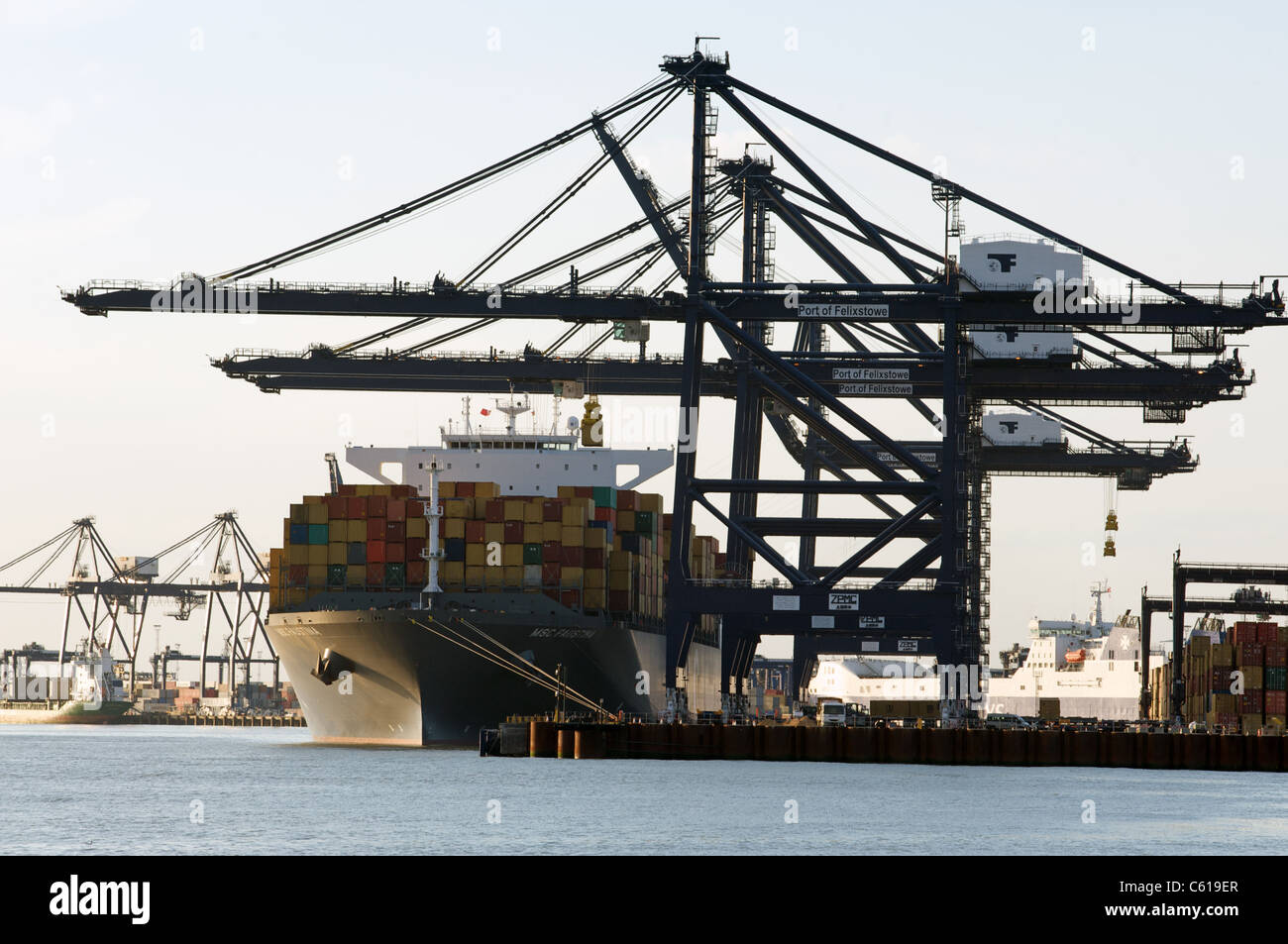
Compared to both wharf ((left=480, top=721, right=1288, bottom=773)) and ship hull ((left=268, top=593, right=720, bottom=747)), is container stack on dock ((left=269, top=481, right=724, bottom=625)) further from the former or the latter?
wharf ((left=480, top=721, right=1288, bottom=773))

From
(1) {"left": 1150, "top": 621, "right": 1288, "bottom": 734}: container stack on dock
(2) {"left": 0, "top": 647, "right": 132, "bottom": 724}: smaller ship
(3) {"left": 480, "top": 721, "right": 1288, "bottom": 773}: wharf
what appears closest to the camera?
(3) {"left": 480, "top": 721, "right": 1288, "bottom": 773}: wharf

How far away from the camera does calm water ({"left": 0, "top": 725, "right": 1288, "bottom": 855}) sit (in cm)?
2786

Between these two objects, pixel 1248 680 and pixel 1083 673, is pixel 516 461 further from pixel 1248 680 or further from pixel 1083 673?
pixel 1083 673

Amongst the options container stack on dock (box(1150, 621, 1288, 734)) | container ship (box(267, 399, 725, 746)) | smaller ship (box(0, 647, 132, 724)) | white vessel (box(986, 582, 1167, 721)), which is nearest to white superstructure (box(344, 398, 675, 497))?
container ship (box(267, 399, 725, 746))

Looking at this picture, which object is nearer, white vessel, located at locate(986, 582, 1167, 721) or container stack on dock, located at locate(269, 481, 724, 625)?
container stack on dock, located at locate(269, 481, 724, 625)

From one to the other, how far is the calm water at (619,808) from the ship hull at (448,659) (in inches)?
65.4

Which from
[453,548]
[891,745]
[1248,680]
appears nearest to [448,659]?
[453,548]

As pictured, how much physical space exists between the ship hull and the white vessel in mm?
49121

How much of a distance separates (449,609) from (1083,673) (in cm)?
6066

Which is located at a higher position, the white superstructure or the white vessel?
the white superstructure
